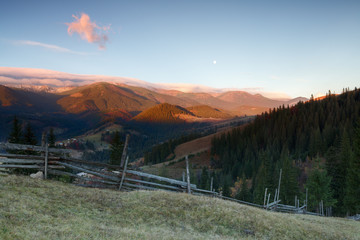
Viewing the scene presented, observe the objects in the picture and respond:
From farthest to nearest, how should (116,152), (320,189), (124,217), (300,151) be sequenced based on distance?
(300,151) < (116,152) < (320,189) < (124,217)

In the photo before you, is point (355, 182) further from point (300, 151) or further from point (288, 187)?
point (300, 151)

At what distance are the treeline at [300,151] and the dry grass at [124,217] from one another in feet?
107

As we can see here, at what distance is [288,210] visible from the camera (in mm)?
30203

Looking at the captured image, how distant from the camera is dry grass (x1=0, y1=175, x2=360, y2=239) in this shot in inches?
332

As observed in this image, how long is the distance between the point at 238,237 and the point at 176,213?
131 inches

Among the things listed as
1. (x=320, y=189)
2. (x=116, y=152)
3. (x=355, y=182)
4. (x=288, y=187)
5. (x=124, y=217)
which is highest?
(x=124, y=217)

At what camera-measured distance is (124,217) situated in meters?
11.3

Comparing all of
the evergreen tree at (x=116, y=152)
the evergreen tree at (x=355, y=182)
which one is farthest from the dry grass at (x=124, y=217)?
the evergreen tree at (x=116, y=152)

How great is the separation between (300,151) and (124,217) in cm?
11137

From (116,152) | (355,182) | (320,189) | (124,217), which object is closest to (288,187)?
(320,189)

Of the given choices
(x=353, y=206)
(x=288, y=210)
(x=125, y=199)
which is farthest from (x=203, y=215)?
(x=353, y=206)

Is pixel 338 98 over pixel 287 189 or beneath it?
over

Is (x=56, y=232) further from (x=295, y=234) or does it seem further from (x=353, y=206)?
(x=353, y=206)

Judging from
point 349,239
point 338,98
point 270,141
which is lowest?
point 270,141
